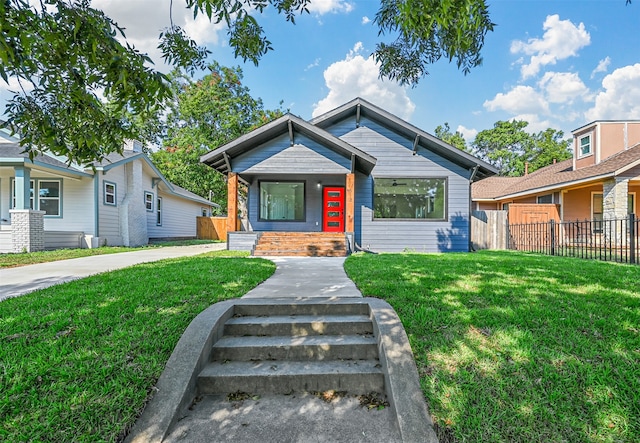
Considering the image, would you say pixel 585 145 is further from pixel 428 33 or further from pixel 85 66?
pixel 85 66

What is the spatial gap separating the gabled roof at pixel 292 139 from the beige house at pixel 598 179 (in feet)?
32.4

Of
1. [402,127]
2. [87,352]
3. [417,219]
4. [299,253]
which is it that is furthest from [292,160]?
[87,352]

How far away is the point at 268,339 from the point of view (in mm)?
3135

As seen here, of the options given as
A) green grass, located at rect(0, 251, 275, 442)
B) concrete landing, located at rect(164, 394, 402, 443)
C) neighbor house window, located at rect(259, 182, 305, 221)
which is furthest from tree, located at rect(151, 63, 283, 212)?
concrete landing, located at rect(164, 394, 402, 443)

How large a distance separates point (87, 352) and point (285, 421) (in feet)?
5.89

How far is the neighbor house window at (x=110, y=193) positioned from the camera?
13.3 meters

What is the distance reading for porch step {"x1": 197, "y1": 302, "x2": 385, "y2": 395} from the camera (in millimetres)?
2611

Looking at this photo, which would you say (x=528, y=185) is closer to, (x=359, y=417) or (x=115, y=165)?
(x=359, y=417)

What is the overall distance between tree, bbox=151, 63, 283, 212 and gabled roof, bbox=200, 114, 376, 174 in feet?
45.3

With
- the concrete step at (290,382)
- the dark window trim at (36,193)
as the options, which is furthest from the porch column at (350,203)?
the dark window trim at (36,193)

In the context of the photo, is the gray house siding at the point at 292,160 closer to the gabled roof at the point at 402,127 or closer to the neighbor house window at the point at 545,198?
the gabled roof at the point at 402,127

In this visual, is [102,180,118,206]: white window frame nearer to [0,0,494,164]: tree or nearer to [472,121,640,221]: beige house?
[0,0,494,164]: tree

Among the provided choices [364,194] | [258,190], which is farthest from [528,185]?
[258,190]

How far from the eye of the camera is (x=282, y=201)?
1264cm
